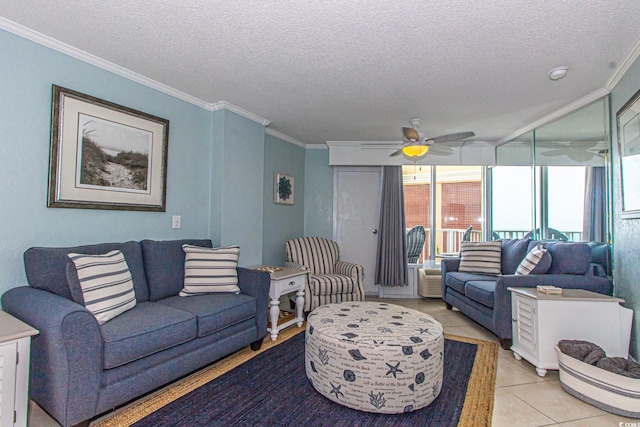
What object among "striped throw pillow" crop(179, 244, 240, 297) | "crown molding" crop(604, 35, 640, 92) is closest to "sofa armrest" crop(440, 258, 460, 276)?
"crown molding" crop(604, 35, 640, 92)

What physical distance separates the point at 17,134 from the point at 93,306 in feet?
4.01

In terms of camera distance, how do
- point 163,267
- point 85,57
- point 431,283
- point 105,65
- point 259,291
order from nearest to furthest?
point 85,57
point 105,65
point 163,267
point 259,291
point 431,283

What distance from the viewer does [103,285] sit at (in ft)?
6.64

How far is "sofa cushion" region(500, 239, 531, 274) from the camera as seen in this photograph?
380 centimetres

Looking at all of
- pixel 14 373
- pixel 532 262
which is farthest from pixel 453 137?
pixel 14 373

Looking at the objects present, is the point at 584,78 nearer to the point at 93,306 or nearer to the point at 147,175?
the point at 147,175

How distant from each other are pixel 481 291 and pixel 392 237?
1.79m

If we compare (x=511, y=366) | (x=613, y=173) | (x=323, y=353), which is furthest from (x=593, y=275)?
(x=323, y=353)

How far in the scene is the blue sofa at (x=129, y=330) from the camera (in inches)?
64.7

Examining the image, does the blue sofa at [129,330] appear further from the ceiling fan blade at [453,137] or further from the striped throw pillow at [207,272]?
the ceiling fan blade at [453,137]

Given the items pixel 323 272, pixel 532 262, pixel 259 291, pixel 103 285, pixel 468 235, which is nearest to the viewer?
pixel 103 285

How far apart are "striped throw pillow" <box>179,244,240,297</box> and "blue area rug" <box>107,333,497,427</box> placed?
0.66m

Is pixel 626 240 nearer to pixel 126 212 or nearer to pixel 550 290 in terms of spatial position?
pixel 550 290

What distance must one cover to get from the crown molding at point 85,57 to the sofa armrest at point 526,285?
344 centimetres
